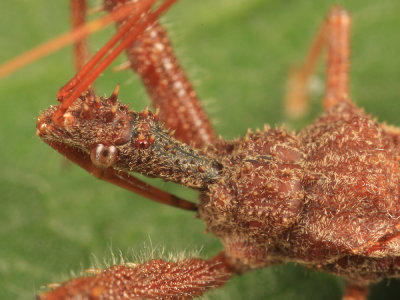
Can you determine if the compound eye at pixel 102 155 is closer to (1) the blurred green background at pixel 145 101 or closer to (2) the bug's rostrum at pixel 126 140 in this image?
(2) the bug's rostrum at pixel 126 140

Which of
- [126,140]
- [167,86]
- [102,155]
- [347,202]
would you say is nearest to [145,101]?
[167,86]

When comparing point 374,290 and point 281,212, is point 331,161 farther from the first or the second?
point 374,290

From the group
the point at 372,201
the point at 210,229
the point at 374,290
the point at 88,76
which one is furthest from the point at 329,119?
the point at 88,76

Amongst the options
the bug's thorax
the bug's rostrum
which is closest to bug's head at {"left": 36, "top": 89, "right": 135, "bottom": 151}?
the bug's rostrum

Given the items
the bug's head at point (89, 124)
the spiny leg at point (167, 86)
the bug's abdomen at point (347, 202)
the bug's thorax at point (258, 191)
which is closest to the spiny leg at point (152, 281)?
the bug's thorax at point (258, 191)

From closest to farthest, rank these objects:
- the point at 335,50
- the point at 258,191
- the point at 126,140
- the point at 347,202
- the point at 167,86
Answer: the point at 126,140
the point at 258,191
the point at 347,202
the point at 167,86
the point at 335,50

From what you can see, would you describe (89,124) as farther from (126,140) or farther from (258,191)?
(258,191)
